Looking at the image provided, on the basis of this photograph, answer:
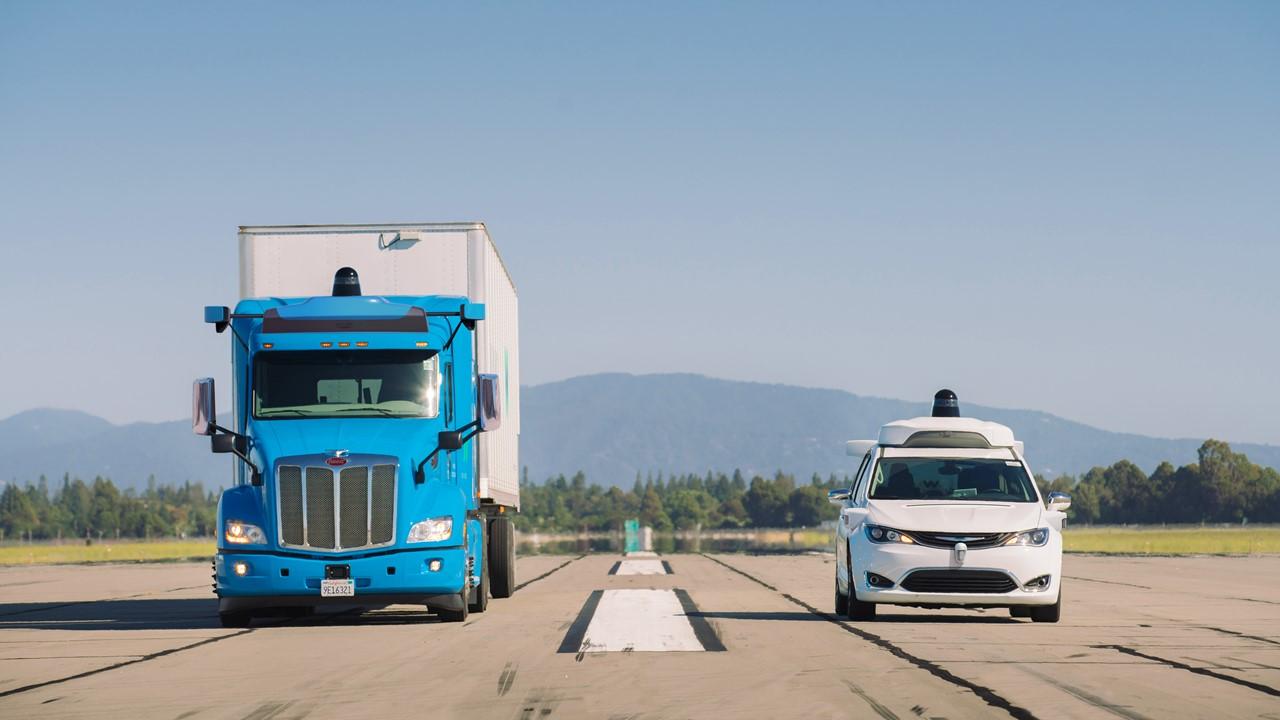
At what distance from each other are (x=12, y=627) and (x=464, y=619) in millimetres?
5652

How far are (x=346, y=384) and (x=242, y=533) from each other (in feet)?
6.85

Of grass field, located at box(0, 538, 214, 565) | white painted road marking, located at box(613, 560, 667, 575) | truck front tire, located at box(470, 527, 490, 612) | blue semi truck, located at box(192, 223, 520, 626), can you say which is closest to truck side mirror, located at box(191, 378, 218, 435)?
blue semi truck, located at box(192, 223, 520, 626)

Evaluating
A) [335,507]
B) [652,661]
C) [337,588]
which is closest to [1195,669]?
[652,661]

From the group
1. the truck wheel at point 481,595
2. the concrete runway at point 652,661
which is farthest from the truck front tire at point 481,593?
the concrete runway at point 652,661

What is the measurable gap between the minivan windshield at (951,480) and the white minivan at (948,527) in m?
0.01

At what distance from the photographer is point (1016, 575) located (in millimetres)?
17828

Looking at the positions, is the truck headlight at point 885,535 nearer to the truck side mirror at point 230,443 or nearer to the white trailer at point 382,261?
the white trailer at point 382,261

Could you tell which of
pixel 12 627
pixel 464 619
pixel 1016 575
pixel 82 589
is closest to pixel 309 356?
pixel 464 619

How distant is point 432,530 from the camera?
1859cm

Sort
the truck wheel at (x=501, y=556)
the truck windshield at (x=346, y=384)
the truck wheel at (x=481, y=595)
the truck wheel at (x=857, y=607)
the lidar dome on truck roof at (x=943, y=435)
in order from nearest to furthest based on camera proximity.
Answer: the truck wheel at (x=857, y=607) → the truck windshield at (x=346, y=384) → the lidar dome on truck roof at (x=943, y=435) → the truck wheel at (x=481, y=595) → the truck wheel at (x=501, y=556)

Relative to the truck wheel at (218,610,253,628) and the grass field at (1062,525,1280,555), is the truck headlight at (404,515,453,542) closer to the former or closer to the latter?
the truck wheel at (218,610,253,628)

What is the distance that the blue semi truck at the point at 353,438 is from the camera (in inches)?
722

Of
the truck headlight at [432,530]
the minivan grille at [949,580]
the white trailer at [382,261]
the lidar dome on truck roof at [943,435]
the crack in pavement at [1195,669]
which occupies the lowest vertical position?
the crack in pavement at [1195,669]

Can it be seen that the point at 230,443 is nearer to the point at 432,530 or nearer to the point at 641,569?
the point at 432,530
